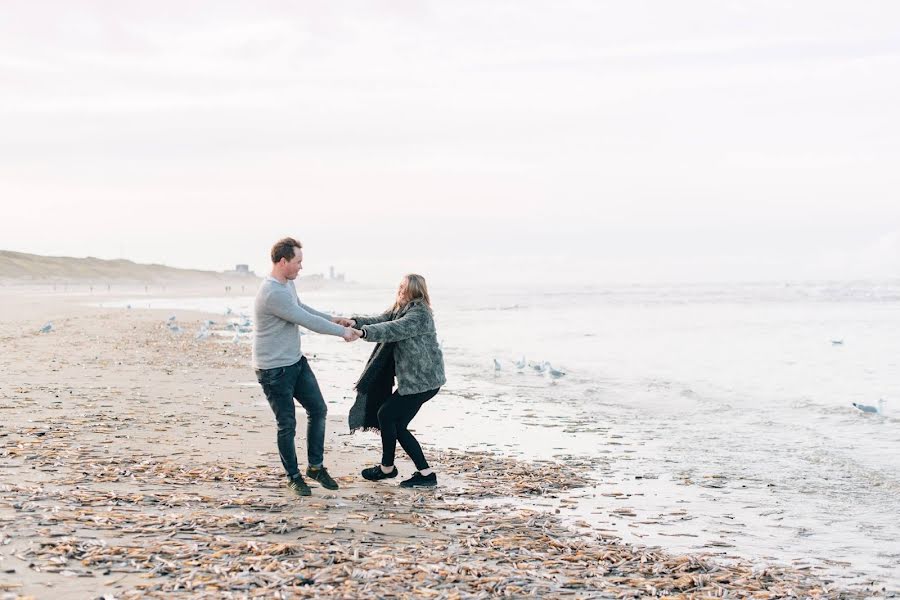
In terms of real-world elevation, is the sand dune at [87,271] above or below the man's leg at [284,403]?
above

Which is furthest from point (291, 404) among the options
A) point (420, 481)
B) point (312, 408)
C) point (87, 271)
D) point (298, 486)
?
point (87, 271)

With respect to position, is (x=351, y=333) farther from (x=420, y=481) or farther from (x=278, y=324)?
(x=420, y=481)

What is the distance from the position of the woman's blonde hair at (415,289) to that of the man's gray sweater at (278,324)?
97cm

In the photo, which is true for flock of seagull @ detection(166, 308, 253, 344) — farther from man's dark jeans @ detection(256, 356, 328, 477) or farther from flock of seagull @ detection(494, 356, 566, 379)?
man's dark jeans @ detection(256, 356, 328, 477)

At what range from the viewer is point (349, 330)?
28.2 feet

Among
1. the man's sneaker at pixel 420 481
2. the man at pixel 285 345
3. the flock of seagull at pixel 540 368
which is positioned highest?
the man at pixel 285 345

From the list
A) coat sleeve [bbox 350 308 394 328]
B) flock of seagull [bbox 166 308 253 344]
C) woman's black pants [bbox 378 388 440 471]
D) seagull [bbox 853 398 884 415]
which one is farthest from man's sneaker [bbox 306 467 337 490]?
flock of seagull [bbox 166 308 253 344]

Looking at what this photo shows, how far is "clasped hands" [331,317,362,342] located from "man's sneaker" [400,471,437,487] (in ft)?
5.03

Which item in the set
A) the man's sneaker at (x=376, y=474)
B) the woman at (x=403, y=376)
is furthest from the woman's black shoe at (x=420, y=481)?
the man's sneaker at (x=376, y=474)

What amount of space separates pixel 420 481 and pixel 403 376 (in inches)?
42.2

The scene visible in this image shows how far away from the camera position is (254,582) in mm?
5512

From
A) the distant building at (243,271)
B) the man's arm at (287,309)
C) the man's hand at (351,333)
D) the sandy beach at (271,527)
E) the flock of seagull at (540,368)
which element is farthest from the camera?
the distant building at (243,271)

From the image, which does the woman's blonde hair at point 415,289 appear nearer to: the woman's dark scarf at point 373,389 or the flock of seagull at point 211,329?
the woman's dark scarf at point 373,389

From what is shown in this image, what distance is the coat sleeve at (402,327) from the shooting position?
8.61 metres
